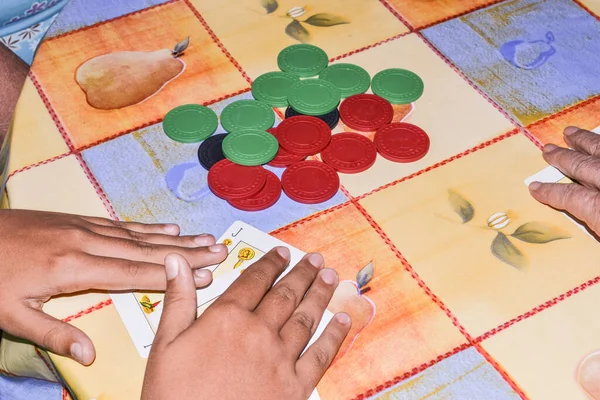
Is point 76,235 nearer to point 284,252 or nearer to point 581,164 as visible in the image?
point 284,252

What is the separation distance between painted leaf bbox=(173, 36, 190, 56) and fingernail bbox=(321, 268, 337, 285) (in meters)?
0.75

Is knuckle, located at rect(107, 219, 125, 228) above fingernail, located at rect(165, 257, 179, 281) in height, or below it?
below

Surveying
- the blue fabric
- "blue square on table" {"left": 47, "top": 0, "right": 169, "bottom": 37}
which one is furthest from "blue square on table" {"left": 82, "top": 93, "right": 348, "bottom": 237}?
the blue fabric

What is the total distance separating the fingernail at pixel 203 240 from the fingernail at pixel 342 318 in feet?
0.92

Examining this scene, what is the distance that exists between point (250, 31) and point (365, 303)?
85cm

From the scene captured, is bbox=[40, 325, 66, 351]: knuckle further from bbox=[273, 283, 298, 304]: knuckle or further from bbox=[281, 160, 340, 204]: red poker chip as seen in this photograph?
bbox=[281, 160, 340, 204]: red poker chip

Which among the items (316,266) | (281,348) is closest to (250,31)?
(316,266)

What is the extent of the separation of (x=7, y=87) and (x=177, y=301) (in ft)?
2.55

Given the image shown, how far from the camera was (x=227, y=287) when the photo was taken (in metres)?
1.25

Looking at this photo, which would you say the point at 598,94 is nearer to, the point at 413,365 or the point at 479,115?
the point at 479,115

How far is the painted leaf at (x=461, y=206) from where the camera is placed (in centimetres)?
137

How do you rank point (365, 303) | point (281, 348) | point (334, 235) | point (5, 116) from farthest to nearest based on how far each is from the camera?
point (5, 116) → point (334, 235) → point (365, 303) → point (281, 348)

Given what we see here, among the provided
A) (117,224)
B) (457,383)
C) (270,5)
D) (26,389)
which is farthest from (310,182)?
(26,389)

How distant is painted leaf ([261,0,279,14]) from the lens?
1.83 meters
